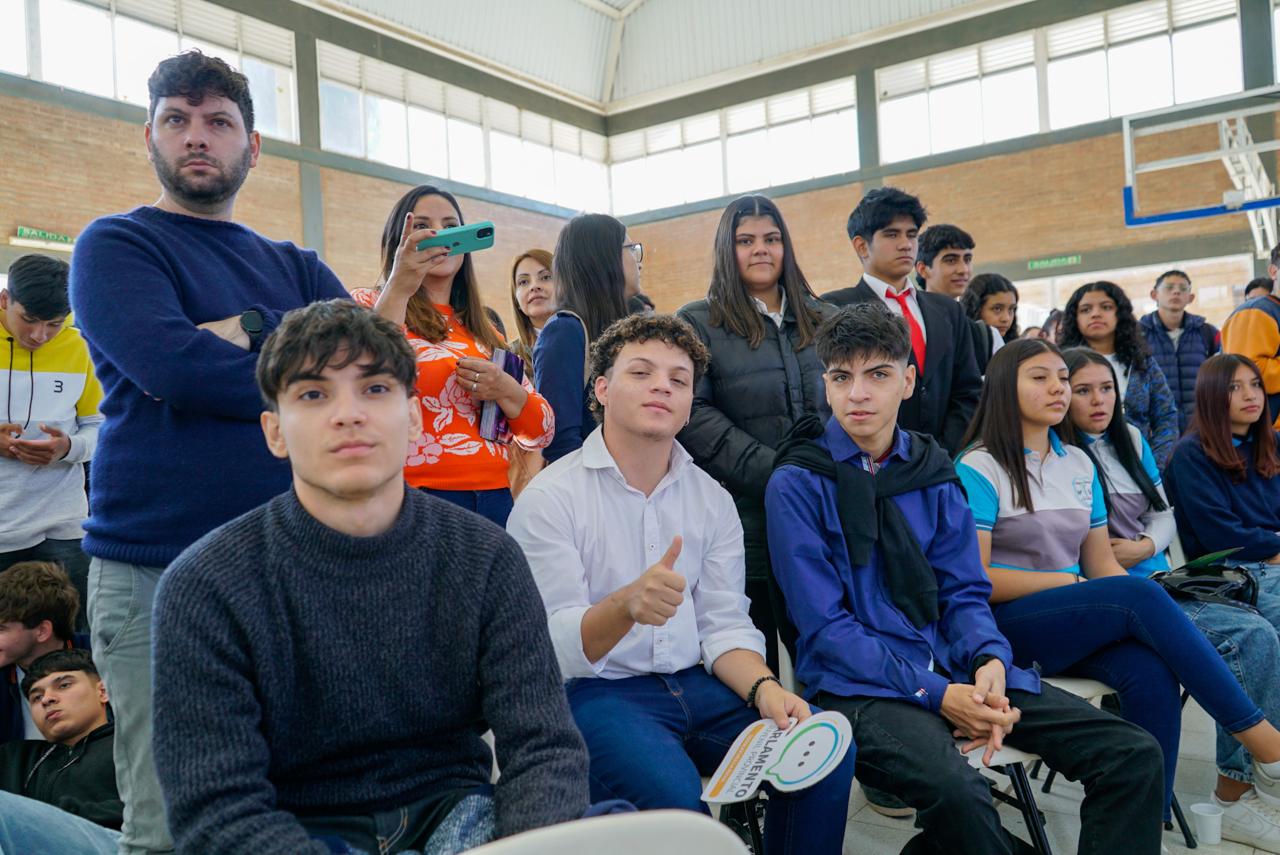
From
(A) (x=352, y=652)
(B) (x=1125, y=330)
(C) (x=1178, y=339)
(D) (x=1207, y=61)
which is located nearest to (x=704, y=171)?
(D) (x=1207, y=61)

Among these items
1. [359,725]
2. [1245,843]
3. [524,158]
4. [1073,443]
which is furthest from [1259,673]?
[524,158]

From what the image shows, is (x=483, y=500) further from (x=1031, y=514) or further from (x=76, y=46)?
(x=76, y=46)

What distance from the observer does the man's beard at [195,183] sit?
1833 mm

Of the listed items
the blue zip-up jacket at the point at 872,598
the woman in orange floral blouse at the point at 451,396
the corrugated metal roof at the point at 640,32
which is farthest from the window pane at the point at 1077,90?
the woman in orange floral blouse at the point at 451,396

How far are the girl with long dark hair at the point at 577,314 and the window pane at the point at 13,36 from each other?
30.0 feet

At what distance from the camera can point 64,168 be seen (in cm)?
968

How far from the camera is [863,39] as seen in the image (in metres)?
13.4

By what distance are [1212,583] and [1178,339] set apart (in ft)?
12.2

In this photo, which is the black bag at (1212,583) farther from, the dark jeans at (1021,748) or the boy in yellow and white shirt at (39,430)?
the boy in yellow and white shirt at (39,430)

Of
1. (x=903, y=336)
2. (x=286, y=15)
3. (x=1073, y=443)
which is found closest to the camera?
(x=903, y=336)

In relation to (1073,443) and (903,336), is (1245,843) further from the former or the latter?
(903,336)

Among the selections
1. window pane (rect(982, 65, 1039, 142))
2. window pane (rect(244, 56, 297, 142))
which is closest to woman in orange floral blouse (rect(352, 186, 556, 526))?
window pane (rect(244, 56, 297, 142))

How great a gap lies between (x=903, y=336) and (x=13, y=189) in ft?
32.8

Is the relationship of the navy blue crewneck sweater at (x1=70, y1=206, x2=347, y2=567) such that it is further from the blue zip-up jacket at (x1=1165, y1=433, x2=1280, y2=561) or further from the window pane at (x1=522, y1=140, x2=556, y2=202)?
the window pane at (x1=522, y1=140, x2=556, y2=202)
